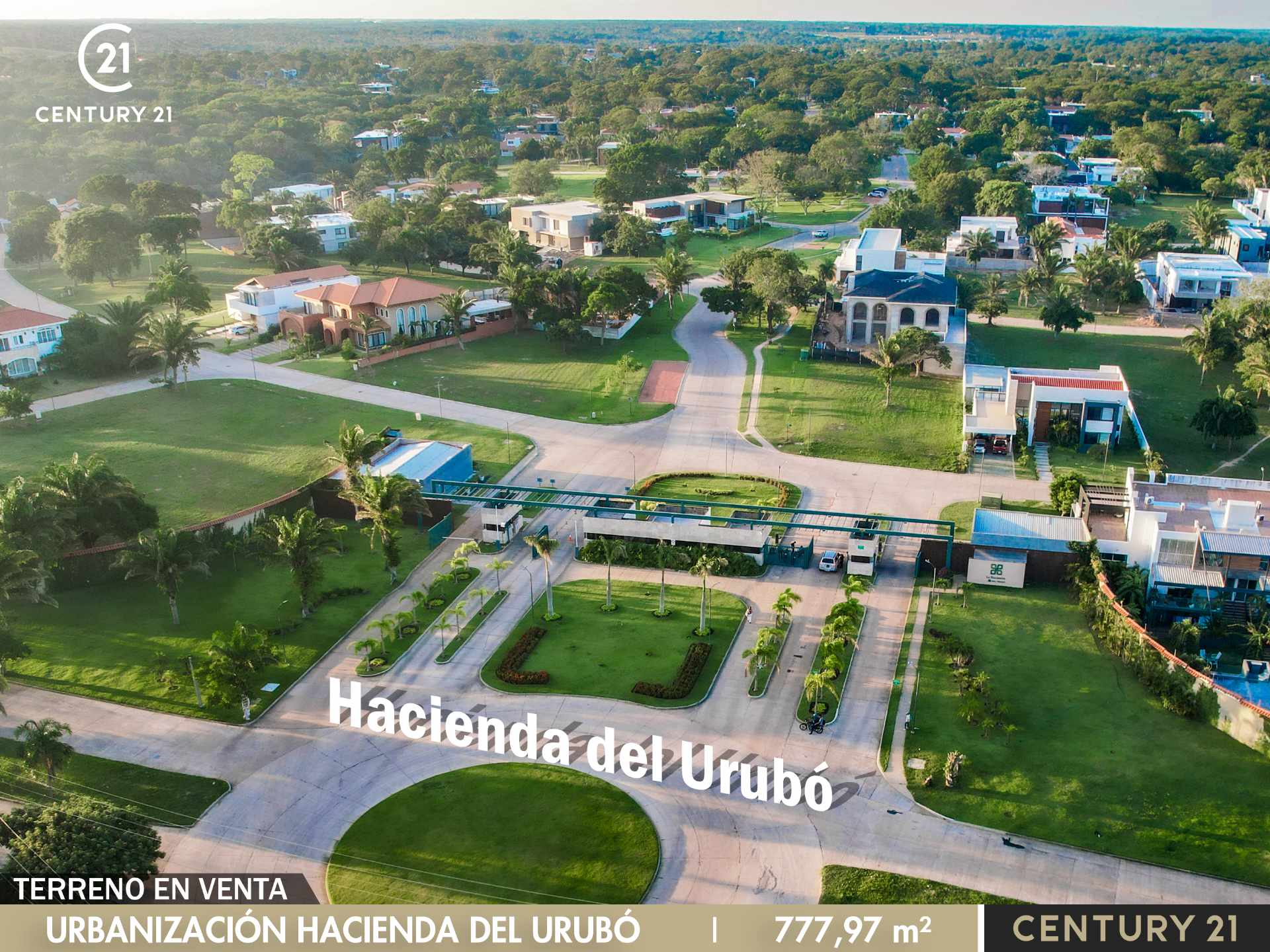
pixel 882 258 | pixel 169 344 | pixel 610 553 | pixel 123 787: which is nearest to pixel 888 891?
pixel 610 553

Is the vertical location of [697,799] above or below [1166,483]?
below

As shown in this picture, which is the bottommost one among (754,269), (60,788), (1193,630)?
(60,788)

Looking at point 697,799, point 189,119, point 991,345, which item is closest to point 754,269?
point 991,345

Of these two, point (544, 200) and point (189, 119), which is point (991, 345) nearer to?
point (544, 200)

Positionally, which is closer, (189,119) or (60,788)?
(60,788)

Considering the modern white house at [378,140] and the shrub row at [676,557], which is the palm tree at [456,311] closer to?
the shrub row at [676,557]

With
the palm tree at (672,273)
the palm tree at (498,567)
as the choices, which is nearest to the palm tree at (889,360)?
the palm tree at (672,273)
